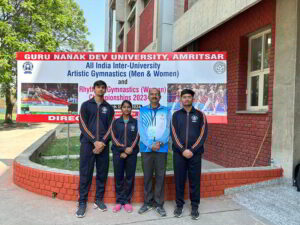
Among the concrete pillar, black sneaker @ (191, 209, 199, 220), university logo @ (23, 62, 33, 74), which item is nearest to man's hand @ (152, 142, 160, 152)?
black sneaker @ (191, 209, 199, 220)

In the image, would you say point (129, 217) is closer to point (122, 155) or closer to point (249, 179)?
point (122, 155)

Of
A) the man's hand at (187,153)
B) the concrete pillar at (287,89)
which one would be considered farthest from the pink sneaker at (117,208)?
the concrete pillar at (287,89)

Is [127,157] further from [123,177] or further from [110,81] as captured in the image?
[110,81]

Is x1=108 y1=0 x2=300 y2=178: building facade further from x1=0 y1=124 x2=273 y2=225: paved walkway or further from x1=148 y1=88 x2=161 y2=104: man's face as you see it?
x1=148 y1=88 x2=161 y2=104: man's face

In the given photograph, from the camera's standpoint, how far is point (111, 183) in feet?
14.9

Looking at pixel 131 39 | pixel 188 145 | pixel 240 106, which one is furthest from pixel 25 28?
pixel 188 145

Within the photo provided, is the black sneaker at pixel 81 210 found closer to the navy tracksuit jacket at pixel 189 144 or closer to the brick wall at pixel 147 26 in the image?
the navy tracksuit jacket at pixel 189 144

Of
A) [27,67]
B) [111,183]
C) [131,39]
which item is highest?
[131,39]

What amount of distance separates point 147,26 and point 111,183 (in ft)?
33.7

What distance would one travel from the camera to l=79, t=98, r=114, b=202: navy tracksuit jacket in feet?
13.6

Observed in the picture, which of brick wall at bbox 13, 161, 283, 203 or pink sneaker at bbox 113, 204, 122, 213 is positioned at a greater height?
brick wall at bbox 13, 161, 283, 203

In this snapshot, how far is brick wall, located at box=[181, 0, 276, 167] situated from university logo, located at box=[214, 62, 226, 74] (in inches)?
41.9

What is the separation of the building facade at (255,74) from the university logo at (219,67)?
99cm

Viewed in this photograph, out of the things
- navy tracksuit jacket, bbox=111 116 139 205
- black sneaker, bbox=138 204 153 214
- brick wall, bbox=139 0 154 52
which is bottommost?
black sneaker, bbox=138 204 153 214
